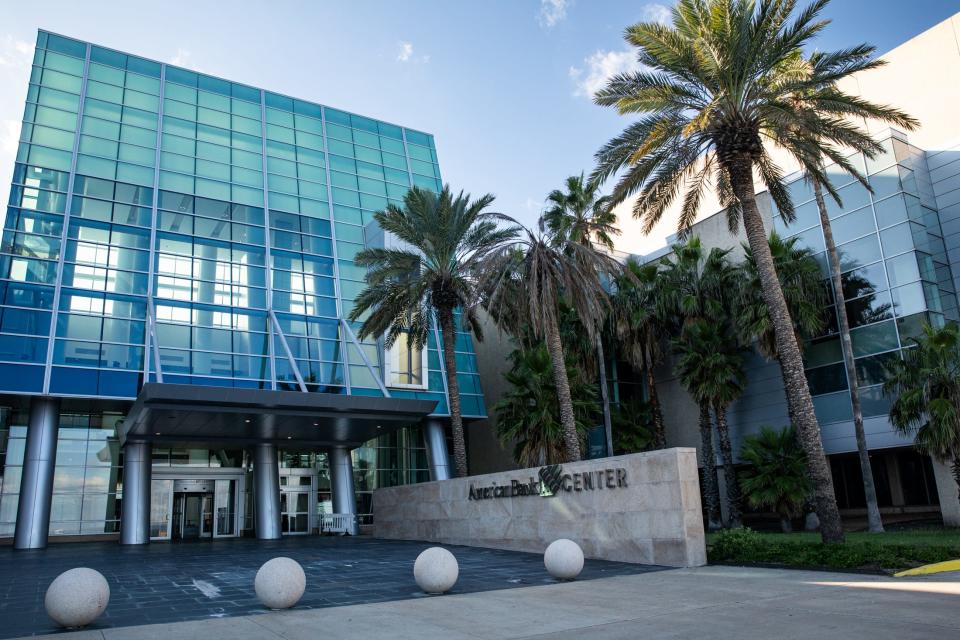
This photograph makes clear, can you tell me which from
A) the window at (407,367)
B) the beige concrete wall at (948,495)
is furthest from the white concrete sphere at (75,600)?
the beige concrete wall at (948,495)

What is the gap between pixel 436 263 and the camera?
28281 mm

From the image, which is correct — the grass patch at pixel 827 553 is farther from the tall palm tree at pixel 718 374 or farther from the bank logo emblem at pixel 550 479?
the tall palm tree at pixel 718 374

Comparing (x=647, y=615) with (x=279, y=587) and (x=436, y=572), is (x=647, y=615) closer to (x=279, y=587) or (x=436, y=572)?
(x=436, y=572)

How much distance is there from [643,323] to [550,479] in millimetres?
15174

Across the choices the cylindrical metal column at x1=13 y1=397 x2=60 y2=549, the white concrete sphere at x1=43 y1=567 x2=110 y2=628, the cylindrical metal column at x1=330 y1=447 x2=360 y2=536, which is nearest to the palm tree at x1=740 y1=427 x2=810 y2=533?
the cylindrical metal column at x1=330 y1=447 x2=360 y2=536

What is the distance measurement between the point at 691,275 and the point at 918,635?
26.1 m

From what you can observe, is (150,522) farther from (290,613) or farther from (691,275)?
(691,275)

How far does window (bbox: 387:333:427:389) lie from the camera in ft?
115

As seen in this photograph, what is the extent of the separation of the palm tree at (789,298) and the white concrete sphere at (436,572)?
2041 cm

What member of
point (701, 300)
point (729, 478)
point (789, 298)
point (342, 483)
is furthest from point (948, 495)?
point (342, 483)

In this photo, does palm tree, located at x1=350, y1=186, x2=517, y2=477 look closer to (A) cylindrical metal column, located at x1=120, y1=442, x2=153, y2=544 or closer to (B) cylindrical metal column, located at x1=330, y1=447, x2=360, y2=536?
(B) cylindrical metal column, located at x1=330, y1=447, x2=360, y2=536

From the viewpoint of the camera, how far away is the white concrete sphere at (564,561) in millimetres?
14578

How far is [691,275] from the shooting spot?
1302 inches

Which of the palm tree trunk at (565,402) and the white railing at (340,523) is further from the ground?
the palm tree trunk at (565,402)
